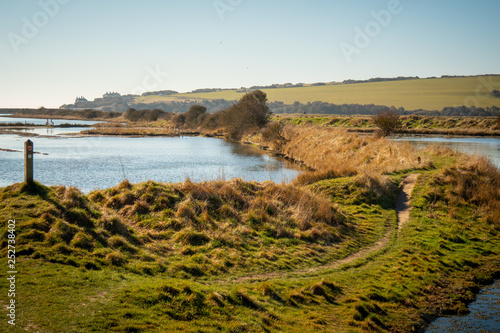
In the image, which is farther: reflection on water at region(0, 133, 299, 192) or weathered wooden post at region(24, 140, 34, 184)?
reflection on water at region(0, 133, 299, 192)

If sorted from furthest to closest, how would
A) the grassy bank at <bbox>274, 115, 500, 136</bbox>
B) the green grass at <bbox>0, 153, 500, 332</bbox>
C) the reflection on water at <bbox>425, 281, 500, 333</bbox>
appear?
the grassy bank at <bbox>274, 115, 500, 136</bbox>
the reflection on water at <bbox>425, 281, 500, 333</bbox>
the green grass at <bbox>0, 153, 500, 332</bbox>

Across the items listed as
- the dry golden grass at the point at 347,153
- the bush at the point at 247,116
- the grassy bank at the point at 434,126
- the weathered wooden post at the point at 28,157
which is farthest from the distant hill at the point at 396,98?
the weathered wooden post at the point at 28,157

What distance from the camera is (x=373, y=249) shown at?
1321 cm

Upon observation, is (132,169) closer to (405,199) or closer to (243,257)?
(405,199)

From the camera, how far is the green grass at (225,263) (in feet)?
24.3

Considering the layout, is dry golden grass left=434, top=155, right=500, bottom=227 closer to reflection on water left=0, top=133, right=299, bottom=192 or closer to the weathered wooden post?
reflection on water left=0, top=133, right=299, bottom=192

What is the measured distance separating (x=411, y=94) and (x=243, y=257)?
14462 centimetres

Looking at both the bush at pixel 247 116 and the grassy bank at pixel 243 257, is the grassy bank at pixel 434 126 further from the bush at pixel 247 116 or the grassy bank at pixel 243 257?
the grassy bank at pixel 243 257

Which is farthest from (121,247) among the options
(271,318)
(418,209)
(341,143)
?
(341,143)

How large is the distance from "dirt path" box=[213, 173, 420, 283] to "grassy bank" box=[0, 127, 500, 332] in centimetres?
9

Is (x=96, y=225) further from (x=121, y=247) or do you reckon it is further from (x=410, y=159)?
(x=410, y=159)

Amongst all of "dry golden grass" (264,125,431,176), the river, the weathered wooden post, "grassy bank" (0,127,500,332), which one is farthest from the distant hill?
the weathered wooden post

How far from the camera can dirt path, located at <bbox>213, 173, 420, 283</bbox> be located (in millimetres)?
10238

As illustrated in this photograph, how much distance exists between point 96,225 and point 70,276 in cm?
308
